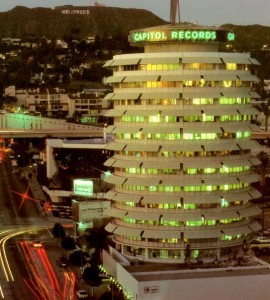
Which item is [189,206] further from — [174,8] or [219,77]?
[174,8]

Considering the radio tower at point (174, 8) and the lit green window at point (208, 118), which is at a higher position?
the radio tower at point (174, 8)

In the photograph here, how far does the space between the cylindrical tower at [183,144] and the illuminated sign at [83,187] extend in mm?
29979

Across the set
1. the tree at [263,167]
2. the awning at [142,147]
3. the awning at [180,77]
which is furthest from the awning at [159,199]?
the tree at [263,167]

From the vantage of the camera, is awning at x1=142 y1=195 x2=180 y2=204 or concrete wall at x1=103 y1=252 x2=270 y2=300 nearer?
concrete wall at x1=103 y1=252 x2=270 y2=300

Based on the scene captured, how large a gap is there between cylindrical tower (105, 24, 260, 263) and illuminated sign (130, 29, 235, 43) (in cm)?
10

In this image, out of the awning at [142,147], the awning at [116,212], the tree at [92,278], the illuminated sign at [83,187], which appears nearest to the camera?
the tree at [92,278]

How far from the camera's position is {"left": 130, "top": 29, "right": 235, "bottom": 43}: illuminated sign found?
9706 centimetres

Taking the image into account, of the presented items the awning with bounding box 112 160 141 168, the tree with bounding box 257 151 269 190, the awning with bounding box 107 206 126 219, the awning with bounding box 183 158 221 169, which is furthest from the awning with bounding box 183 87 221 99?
the tree with bounding box 257 151 269 190

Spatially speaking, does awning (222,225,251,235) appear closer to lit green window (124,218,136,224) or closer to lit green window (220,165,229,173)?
lit green window (220,165,229,173)

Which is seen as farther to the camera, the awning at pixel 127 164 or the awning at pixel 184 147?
the awning at pixel 127 164

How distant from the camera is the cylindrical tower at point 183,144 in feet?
315

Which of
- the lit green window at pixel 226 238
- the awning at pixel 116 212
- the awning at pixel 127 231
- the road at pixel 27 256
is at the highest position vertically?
the awning at pixel 116 212

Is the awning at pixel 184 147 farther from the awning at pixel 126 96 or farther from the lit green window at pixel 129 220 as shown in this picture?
the lit green window at pixel 129 220

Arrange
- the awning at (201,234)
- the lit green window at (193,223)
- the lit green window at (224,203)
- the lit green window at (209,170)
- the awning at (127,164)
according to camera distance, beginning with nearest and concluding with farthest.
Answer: the awning at (201,234)
the lit green window at (193,223)
the lit green window at (209,170)
the lit green window at (224,203)
the awning at (127,164)
